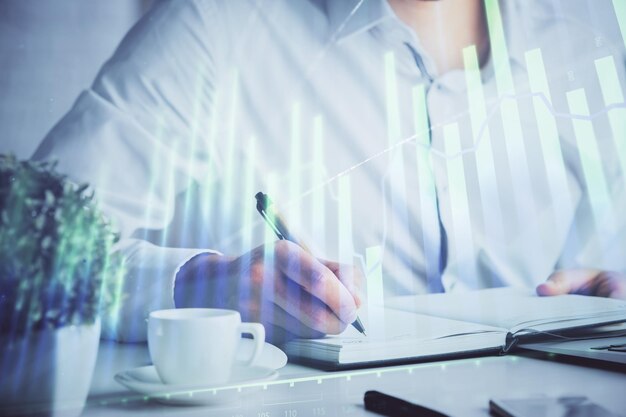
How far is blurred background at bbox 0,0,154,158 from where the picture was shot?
0.56 meters

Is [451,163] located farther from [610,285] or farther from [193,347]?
[193,347]

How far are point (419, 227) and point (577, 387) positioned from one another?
0.35 metres

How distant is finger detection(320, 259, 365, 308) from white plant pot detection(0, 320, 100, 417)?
0.35m

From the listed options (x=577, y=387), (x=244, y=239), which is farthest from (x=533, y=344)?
(x=244, y=239)

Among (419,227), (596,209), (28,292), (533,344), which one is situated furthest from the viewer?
(596,209)

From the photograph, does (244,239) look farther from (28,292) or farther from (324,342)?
(28,292)

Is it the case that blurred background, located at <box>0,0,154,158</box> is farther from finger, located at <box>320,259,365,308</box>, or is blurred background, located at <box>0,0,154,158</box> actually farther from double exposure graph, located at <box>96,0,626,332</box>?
finger, located at <box>320,259,365,308</box>

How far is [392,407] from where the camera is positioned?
39cm

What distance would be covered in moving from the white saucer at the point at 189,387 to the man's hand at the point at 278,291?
0.13 metres

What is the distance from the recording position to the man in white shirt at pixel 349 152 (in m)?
0.59

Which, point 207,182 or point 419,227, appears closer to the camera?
point 207,182

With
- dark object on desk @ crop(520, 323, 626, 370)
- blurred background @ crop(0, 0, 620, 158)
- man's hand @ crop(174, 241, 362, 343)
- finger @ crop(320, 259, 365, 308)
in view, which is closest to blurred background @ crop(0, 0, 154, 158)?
blurred background @ crop(0, 0, 620, 158)

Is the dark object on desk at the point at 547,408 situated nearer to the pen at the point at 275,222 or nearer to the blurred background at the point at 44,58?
the pen at the point at 275,222

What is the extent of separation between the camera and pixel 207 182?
25.2 inches
